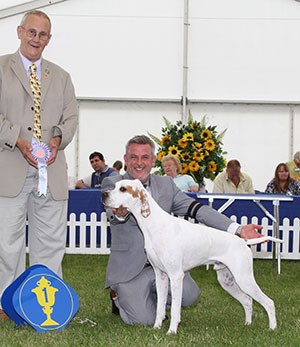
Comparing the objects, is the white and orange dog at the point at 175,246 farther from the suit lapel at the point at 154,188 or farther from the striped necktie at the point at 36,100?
the striped necktie at the point at 36,100

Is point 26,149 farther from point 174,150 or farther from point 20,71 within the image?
point 174,150

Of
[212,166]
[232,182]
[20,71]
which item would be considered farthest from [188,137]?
[20,71]

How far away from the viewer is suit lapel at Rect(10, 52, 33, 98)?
11.7ft

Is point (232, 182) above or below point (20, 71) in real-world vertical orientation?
below

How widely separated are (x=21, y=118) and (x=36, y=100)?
5.7 inches

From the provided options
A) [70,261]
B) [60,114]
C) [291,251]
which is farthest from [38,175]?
[291,251]

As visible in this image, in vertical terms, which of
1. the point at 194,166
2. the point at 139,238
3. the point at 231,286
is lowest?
the point at 231,286

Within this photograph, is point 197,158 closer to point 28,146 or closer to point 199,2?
point 28,146

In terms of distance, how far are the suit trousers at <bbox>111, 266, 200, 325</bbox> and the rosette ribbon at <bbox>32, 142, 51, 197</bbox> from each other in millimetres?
844

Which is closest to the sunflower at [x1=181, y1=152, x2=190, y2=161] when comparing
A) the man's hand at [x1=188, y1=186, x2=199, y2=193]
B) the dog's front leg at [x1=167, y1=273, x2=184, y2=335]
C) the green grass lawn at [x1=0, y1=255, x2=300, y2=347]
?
the man's hand at [x1=188, y1=186, x2=199, y2=193]

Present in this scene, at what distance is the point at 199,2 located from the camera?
12.8 meters

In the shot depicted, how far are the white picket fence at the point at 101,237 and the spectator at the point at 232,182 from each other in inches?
36.3

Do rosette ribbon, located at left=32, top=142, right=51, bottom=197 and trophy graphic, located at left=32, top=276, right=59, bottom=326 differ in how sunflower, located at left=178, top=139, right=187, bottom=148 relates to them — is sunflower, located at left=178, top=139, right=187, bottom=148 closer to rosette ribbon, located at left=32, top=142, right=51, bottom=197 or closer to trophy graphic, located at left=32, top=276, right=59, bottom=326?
rosette ribbon, located at left=32, top=142, right=51, bottom=197

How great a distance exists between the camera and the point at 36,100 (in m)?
3.62
